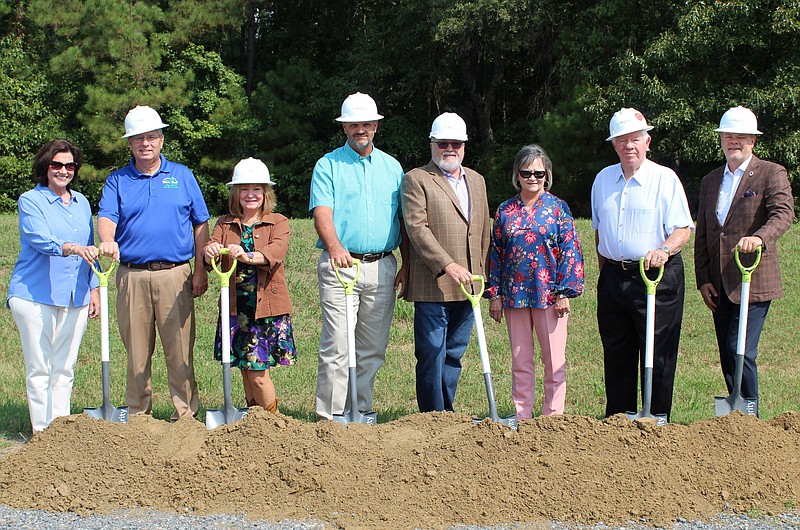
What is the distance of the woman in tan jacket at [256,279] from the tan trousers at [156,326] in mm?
328

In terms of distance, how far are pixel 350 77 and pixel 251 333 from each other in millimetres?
22587

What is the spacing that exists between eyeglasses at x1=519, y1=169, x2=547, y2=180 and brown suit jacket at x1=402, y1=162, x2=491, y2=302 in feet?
1.11

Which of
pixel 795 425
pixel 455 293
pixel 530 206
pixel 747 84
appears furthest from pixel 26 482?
pixel 747 84

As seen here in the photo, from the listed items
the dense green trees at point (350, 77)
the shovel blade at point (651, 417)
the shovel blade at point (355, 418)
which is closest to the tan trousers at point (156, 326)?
the shovel blade at point (355, 418)

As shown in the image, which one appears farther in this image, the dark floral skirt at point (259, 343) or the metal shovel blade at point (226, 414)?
the dark floral skirt at point (259, 343)

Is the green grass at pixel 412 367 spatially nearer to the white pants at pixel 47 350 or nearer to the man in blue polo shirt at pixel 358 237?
the white pants at pixel 47 350

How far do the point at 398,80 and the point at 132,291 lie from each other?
23281 millimetres

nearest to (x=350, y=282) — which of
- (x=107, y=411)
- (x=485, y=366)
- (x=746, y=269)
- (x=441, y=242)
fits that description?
(x=441, y=242)

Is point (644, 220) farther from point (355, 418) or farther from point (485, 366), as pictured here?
point (355, 418)

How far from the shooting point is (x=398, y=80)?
28438 millimetres

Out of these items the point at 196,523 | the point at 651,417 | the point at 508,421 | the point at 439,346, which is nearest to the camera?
the point at 196,523

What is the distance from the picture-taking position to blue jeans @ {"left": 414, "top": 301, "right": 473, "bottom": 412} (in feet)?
19.8

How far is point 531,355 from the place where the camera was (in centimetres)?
602

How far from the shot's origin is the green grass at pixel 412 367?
24.8ft
